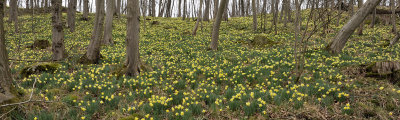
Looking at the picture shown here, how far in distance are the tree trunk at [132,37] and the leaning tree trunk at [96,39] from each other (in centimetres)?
220

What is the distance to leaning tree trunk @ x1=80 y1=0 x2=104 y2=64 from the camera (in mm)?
7312

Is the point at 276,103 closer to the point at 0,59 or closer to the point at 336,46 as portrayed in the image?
the point at 0,59

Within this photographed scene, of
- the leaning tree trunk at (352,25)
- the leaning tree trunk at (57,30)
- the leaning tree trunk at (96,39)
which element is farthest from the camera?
the leaning tree trunk at (96,39)

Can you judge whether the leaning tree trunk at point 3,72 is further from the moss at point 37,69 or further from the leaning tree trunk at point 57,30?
the leaning tree trunk at point 57,30

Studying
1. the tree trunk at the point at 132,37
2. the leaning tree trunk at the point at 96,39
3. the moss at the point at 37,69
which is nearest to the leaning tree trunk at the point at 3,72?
the tree trunk at the point at 132,37

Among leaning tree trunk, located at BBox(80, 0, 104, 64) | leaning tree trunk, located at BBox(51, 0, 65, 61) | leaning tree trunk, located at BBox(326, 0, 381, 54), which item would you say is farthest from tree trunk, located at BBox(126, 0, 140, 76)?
leaning tree trunk, located at BBox(326, 0, 381, 54)

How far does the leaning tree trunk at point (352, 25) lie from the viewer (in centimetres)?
708

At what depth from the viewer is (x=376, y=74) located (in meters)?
4.84

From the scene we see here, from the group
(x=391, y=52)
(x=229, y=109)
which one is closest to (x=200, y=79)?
(x=229, y=109)

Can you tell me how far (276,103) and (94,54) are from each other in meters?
6.46

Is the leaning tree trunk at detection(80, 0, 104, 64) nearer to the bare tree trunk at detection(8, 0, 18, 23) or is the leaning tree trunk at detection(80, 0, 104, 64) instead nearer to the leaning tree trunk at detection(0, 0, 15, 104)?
the leaning tree trunk at detection(0, 0, 15, 104)

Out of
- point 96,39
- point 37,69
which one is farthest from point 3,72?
point 96,39

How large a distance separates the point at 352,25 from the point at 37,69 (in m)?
10.2

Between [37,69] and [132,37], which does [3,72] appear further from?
[37,69]
